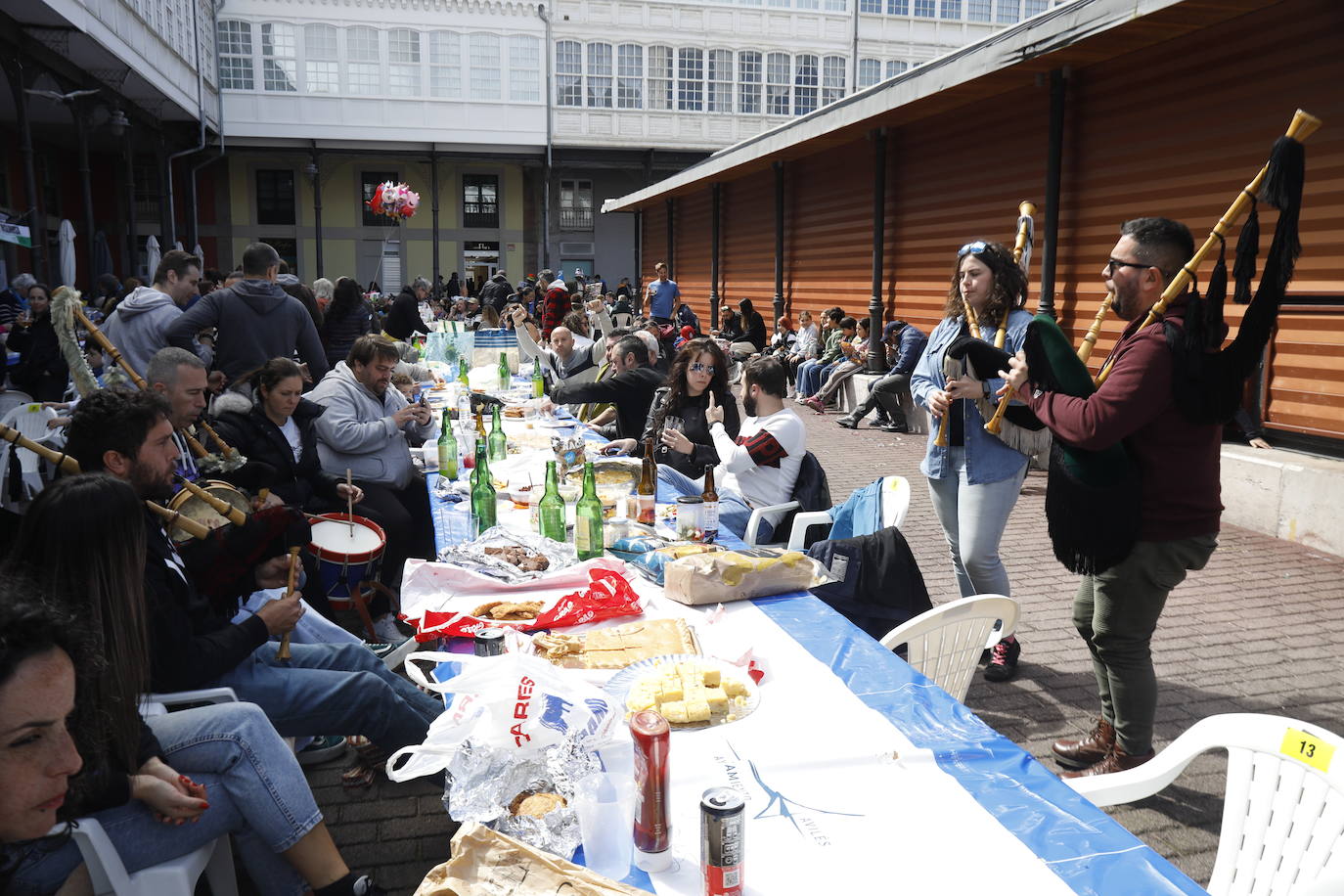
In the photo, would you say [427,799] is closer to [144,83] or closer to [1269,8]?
[1269,8]

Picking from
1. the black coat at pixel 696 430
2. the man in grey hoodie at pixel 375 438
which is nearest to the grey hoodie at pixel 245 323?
the man in grey hoodie at pixel 375 438

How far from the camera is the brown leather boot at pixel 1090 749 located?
335cm

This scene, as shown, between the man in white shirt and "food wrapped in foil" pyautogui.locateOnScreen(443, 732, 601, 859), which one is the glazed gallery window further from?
"food wrapped in foil" pyautogui.locateOnScreen(443, 732, 601, 859)

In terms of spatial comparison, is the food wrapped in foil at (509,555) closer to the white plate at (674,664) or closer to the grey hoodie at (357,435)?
the white plate at (674,664)

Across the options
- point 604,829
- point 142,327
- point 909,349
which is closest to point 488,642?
point 604,829

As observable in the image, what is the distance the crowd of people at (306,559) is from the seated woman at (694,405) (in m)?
0.01

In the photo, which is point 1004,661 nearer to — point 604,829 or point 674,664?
point 674,664

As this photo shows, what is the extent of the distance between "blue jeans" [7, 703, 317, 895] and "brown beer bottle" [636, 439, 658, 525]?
68.7 inches

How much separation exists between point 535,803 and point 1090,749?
2.35 m

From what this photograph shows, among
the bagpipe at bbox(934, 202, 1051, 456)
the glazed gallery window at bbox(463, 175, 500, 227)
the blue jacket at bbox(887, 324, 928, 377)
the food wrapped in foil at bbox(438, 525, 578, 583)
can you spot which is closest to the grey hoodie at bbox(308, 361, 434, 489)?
the food wrapped in foil at bbox(438, 525, 578, 583)

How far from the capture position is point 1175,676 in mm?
4332

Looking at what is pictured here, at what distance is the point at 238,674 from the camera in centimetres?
284

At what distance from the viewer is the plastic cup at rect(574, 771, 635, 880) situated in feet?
5.64

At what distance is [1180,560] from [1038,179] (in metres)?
8.03
